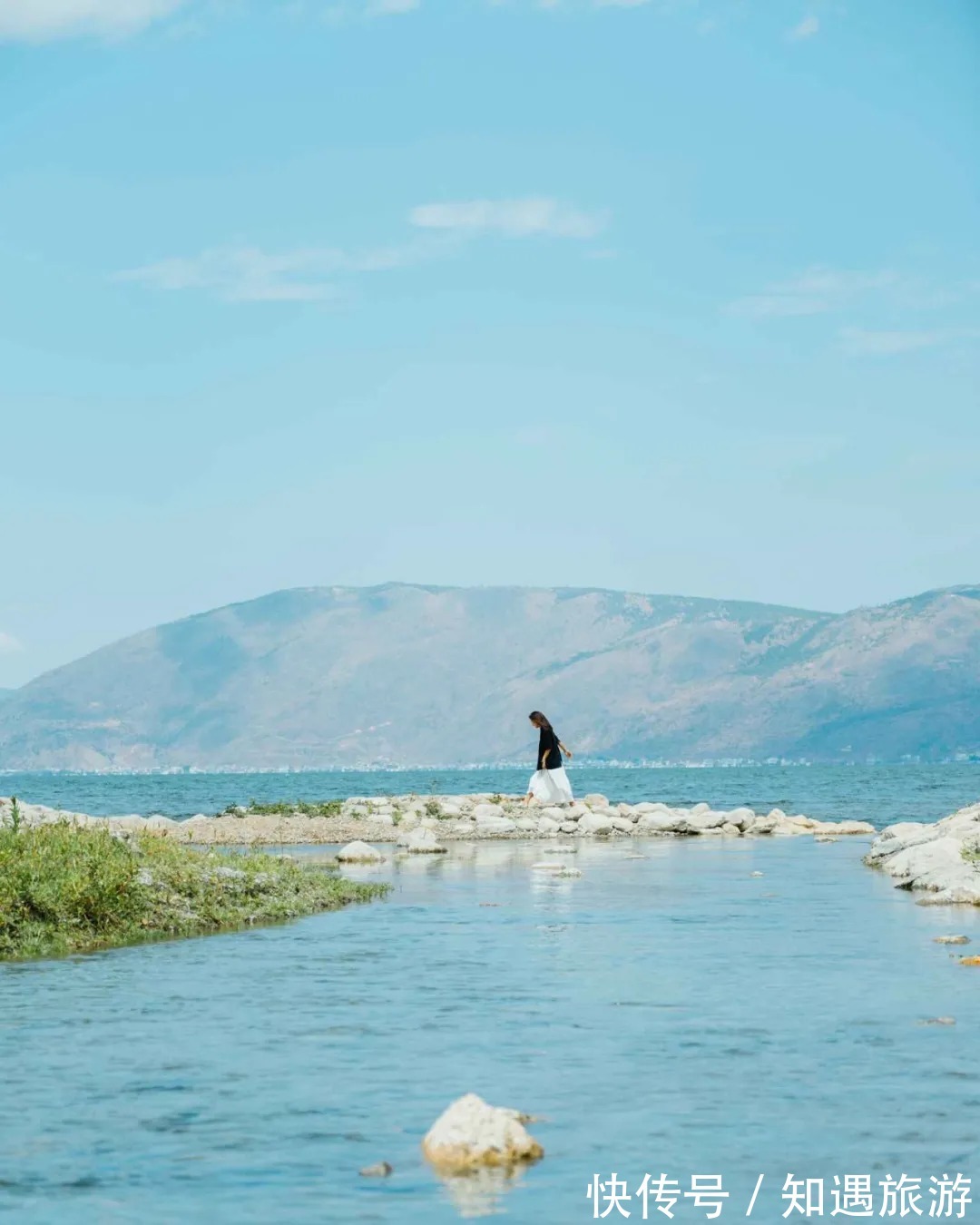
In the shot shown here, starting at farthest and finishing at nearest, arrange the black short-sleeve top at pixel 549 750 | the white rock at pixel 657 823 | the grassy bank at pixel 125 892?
the white rock at pixel 657 823 < the black short-sleeve top at pixel 549 750 < the grassy bank at pixel 125 892

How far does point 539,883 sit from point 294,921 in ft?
21.6

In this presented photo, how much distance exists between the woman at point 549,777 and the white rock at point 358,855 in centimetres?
854

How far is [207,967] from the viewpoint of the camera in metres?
17.6

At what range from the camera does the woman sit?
4241 centimetres

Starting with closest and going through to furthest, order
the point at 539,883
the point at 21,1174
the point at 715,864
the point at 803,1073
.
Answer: the point at 21,1174 → the point at 803,1073 → the point at 539,883 → the point at 715,864

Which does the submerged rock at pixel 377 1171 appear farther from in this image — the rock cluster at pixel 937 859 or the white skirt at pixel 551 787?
the white skirt at pixel 551 787

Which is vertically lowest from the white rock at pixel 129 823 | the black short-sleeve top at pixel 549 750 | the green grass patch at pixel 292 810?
the green grass patch at pixel 292 810

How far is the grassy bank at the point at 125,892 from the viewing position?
19.2m

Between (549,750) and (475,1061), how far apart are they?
30.1m

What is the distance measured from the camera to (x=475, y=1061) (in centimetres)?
1284

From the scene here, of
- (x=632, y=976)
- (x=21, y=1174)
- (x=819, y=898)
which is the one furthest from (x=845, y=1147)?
(x=819, y=898)

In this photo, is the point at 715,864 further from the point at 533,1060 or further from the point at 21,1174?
the point at 21,1174

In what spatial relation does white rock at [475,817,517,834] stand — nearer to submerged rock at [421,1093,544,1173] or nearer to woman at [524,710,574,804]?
woman at [524,710,574,804]

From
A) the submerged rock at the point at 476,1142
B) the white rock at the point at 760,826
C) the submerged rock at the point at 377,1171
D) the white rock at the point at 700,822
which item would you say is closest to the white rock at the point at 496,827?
the white rock at the point at 700,822
